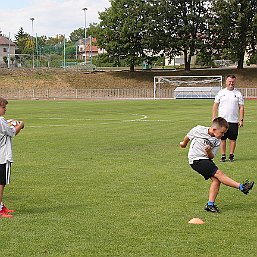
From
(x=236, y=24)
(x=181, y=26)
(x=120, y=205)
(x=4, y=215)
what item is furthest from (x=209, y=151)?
(x=181, y=26)

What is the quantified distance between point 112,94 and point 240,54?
18348 mm

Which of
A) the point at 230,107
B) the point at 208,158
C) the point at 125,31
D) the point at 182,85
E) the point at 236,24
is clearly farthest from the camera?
the point at 125,31

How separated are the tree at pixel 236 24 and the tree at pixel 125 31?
9634 mm

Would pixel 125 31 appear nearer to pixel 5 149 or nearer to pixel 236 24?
pixel 236 24

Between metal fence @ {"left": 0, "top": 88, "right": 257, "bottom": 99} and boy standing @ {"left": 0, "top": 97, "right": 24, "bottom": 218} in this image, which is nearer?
boy standing @ {"left": 0, "top": 97, "right": 24, "bottom": 218}

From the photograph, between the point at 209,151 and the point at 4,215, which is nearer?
the point at 4,215

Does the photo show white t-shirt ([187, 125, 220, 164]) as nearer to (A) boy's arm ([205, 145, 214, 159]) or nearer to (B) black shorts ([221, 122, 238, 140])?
(A) boy's arm ([205, 145, 214, 159])

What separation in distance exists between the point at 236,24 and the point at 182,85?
10.8 m

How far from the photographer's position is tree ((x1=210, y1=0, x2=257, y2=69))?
245ft

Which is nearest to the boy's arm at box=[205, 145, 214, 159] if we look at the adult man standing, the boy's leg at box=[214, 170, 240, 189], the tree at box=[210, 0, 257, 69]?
the boy's leg at box=[214, 170, 240, 189]

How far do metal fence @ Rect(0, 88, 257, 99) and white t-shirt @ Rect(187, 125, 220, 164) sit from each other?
2249 inches

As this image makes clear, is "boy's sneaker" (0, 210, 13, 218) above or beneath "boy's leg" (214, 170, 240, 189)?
beneath

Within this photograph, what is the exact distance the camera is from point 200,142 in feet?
29.5

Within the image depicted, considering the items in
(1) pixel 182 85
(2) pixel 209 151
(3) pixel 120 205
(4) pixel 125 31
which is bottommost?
(1) pixel 182 85
